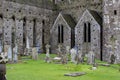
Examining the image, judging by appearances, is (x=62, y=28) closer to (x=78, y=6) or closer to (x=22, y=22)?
(x=78, y=6)

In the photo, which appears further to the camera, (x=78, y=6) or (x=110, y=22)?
(x=78, y=6)

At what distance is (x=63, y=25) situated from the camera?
4688cm

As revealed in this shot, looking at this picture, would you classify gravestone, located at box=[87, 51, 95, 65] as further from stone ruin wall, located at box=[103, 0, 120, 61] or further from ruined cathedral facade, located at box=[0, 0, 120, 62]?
stone ruin wall, located at box=[103, 0, 120, 61]

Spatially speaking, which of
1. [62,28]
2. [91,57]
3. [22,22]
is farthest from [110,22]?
[22,22]

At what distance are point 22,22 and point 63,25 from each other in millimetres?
5992

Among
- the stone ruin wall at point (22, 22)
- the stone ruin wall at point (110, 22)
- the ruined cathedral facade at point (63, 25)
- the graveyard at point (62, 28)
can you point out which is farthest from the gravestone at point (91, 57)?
the stone ruin wall at point (22, 22)

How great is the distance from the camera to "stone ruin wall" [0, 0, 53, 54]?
42853 millimetres

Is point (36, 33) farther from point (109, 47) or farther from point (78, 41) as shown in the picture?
point (109, 47)

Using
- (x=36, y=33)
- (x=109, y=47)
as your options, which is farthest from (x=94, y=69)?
(x=36, y=33)

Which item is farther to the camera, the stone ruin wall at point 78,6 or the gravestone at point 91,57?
the stone ruin wall at point 78,6

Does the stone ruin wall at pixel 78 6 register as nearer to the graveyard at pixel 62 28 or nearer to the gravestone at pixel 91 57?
the graveyard at pixel 62 28

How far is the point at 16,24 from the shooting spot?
44188mm

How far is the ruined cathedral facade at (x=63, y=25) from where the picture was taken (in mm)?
38938

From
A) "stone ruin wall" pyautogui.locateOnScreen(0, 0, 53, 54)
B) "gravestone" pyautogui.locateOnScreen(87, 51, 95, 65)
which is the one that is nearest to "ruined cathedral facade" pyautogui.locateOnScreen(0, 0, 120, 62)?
"stone ruin wall" pyautogui.locateOnScreen(0, 0, 53, 54)
